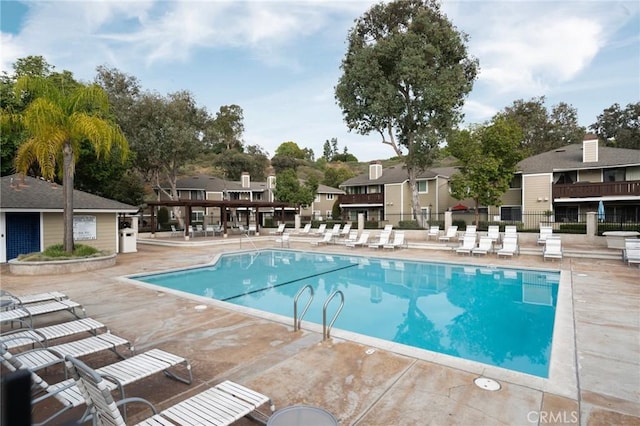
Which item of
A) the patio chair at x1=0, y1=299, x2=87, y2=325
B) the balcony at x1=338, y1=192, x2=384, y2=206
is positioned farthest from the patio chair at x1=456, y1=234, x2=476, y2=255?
the balcony at x1=338, y1=192, x2=384, y2=206

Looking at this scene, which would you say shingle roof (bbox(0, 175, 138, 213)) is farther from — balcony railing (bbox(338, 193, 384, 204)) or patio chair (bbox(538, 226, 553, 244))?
balcony railing (bbox(338, 193, 384, 204))

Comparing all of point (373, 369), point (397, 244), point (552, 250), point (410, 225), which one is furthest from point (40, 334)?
point (410, 225)

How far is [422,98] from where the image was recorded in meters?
24.3

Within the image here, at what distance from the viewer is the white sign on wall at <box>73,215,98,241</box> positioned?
16344mm

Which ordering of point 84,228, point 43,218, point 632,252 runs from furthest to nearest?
1. point 84,228
2. point 43,218
3. point 632,252

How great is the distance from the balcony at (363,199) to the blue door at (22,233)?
2633 cm

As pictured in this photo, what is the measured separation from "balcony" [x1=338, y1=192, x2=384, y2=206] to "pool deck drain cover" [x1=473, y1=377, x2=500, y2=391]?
3101 centimetres

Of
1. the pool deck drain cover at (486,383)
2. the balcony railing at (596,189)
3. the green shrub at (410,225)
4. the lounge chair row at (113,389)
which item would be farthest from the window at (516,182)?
the lounge chair row at (113,389)

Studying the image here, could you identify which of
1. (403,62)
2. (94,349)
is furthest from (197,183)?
(94,349)

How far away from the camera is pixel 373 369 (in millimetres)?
4641

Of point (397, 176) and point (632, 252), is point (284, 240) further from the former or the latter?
point (397, 176)

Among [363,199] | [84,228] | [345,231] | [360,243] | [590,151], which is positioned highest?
[590,151]

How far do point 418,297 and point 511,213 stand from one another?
21882 mm

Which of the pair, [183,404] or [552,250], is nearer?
[183,404]
